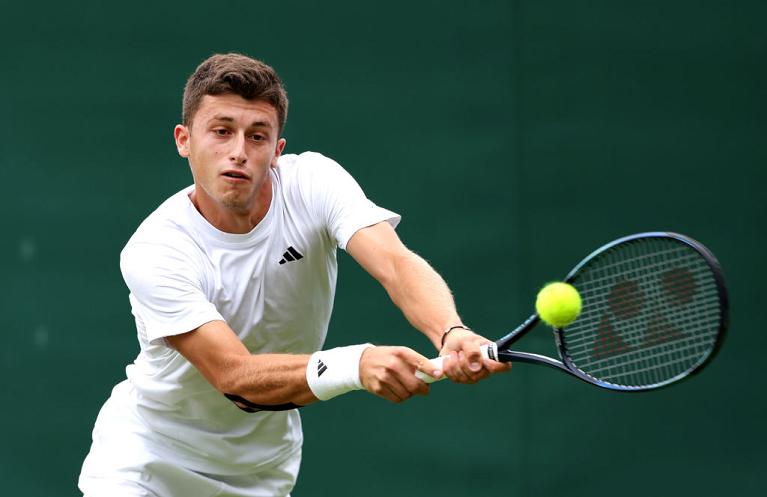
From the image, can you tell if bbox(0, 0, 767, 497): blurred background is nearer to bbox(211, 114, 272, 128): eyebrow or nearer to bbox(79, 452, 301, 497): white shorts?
bbox(79, 452, 301, 497): white shorts

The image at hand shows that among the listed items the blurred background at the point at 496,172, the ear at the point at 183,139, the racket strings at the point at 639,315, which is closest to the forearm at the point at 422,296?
the racket strings at the point at 639,315

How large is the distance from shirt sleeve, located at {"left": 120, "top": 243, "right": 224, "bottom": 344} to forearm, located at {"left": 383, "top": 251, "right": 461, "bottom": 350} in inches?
18.9

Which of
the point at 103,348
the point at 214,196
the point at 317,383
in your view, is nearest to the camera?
the point at 317,383

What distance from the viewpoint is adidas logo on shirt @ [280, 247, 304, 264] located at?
357cm

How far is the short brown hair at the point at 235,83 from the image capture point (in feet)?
11.4

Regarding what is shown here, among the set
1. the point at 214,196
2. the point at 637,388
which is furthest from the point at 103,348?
the point at 637,388

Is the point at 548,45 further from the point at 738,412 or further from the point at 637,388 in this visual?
the point at 637,388

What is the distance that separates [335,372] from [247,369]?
0.81ft

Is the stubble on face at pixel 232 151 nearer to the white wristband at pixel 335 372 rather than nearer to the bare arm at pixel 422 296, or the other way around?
the bare arm at pixel 422 296

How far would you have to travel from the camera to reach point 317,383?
3.02 metres

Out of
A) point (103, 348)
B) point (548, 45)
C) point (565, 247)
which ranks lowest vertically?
point (103, 348)

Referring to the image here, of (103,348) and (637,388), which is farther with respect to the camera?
(103,348)

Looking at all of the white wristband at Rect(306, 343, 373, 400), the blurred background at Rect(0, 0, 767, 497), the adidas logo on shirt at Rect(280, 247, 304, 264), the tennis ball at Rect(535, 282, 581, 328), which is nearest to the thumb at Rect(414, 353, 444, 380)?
the white wristband at Rect(306, 343, 373, 400)

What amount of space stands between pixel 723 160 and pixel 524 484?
1.55 meters
